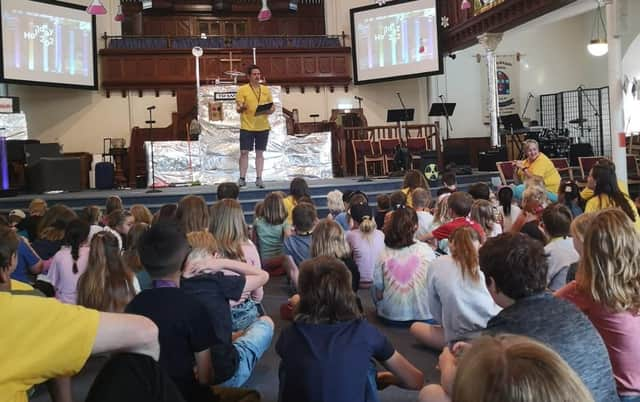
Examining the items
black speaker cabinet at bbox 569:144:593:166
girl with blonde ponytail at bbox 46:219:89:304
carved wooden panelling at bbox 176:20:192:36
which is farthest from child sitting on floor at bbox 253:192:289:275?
carved wooden panelling at bbox 176:20:192:36

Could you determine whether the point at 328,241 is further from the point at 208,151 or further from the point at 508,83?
the point at 508,83

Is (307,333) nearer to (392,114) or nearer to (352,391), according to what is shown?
(352,391)

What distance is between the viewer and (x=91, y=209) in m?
5.57

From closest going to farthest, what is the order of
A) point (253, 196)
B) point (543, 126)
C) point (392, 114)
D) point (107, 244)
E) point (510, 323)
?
point (510, 323) < point (107, 244) < point (253, 196) < point (392, 114) < point (543, 126)

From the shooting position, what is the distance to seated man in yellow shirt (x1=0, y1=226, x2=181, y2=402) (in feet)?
3.82

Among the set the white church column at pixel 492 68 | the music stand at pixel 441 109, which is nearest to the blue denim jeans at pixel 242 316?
the white church column at pixel 492 68

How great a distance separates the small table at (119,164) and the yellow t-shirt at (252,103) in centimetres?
479

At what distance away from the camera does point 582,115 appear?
16.0 metres

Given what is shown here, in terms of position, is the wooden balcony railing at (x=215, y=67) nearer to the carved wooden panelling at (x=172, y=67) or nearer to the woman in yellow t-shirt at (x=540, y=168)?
the carved wooden panelling at (x=172, y=67)

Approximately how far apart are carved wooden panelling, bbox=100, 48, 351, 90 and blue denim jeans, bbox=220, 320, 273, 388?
11.1 metres

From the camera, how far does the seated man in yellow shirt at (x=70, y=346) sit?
1.16 meters

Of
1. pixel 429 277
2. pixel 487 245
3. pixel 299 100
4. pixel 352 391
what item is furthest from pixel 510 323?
pixel 299 100

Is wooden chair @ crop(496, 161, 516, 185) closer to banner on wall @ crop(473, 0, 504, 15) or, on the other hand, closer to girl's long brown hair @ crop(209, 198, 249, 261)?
banner on wall @ crop(473, 0, 504, 15)

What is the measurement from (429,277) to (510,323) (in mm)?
1405
